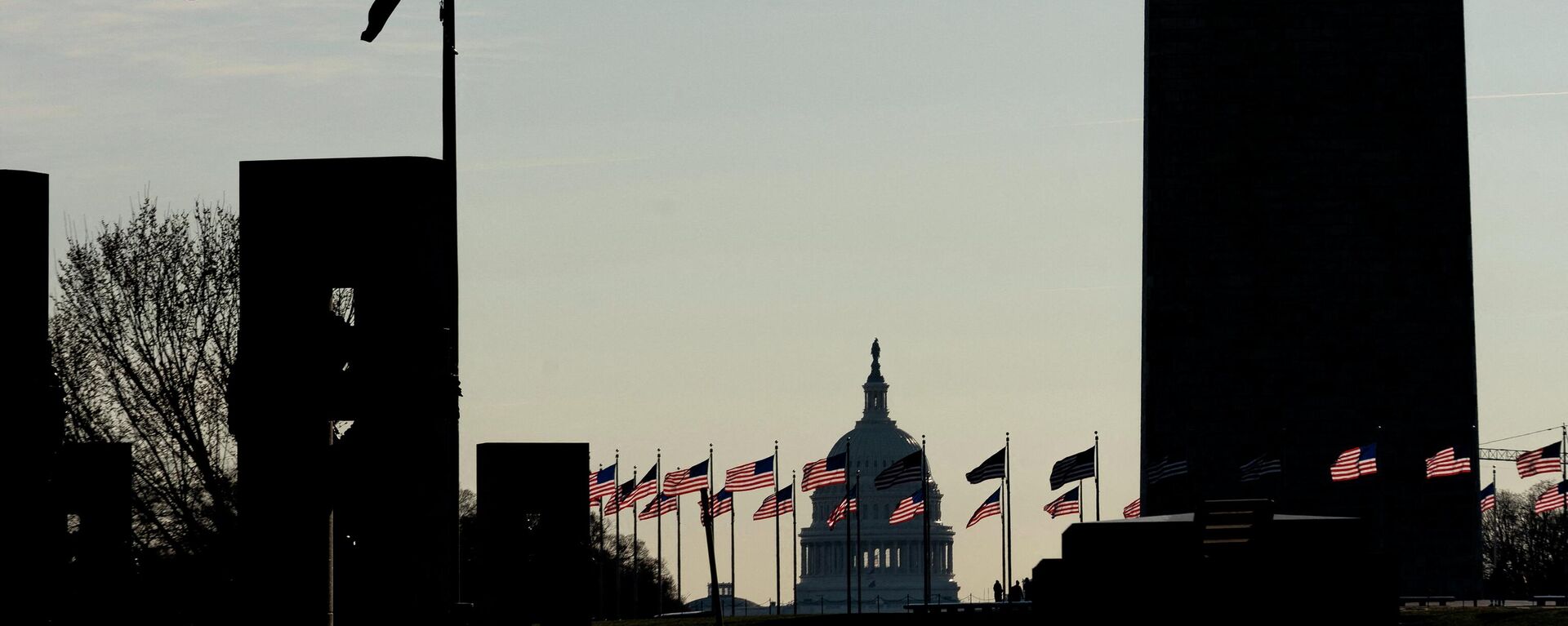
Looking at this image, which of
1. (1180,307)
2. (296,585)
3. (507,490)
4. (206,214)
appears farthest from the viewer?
(1180,307)

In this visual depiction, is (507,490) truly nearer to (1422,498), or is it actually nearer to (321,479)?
(321,479)

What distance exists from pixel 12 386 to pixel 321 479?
223 centimetres

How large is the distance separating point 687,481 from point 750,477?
7.95 ft

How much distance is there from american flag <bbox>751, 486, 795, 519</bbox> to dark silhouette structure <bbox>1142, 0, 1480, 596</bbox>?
22.7 m

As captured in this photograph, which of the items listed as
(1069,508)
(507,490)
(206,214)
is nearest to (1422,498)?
(1069,508)

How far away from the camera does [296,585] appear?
60.4ft

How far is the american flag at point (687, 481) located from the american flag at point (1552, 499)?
25495 millimetres

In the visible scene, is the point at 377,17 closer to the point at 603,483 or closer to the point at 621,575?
the point at 603,483

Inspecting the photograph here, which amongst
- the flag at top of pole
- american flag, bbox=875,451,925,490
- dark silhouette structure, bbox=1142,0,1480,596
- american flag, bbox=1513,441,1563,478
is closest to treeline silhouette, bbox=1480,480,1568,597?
dark silhouette structure, bbox=1142,0,1480,596

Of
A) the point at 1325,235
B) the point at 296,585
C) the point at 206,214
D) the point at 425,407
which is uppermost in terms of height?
the point at 1325,235

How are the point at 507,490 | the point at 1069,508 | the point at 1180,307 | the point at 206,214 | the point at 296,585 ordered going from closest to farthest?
1. the point at 296,585
2. the point at 507,490
3. the point at 206,214
4. the point at 1069,508
5. the point at 1180,307

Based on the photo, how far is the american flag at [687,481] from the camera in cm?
8112

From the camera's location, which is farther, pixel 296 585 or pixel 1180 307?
pixel 1180 307

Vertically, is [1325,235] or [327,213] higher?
[1325,235]
